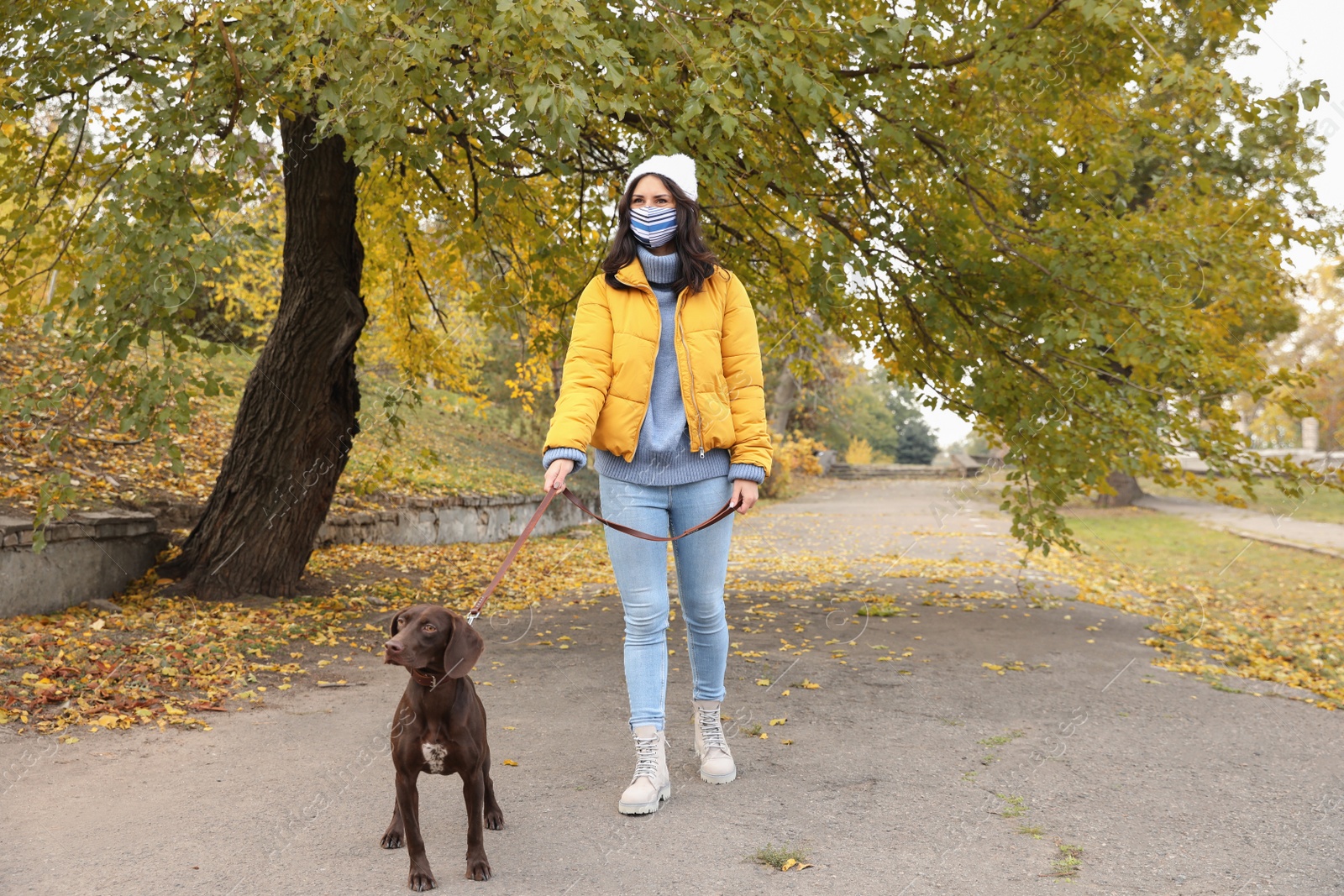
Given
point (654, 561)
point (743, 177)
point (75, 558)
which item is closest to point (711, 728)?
point (654, 561)

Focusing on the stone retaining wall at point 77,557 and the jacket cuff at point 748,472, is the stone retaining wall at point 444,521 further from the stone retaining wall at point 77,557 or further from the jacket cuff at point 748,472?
the jacket cuff at point 748,472

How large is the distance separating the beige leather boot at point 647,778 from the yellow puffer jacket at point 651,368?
99cm

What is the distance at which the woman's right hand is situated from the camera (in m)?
3.25

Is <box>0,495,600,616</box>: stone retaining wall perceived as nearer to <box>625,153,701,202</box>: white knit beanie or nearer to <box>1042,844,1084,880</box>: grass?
<box>625,153,701,202</box>: white knit beanie

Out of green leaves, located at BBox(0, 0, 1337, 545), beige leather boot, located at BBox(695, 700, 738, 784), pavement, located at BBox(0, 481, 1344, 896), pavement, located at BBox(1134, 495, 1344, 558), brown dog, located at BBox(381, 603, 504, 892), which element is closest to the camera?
brown dog, located at BBox(381, 603, 504, 892)

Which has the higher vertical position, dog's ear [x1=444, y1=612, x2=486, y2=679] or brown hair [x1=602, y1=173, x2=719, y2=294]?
brown hair [x1=602, y1=173, x2=719, y2=294]

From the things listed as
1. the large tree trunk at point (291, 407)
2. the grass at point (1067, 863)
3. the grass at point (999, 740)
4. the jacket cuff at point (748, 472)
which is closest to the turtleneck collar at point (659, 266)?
the jacket cuff at point (748, 472)

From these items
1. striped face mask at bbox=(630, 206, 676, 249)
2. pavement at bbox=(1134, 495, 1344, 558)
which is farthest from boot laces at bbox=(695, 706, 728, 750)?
pavement at bbox=(1134, 495, 1344, 558)

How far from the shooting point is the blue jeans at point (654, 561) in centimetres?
355

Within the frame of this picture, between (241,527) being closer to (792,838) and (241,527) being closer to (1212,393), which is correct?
(792,838)

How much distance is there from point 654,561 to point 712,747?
839mm

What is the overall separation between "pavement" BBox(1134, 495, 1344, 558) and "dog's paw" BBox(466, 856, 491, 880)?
12.6m

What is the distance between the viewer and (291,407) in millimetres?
7555

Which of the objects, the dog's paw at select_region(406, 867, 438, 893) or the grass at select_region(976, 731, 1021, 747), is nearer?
the dog's paw at select_region(406, 867, 438, 893)
